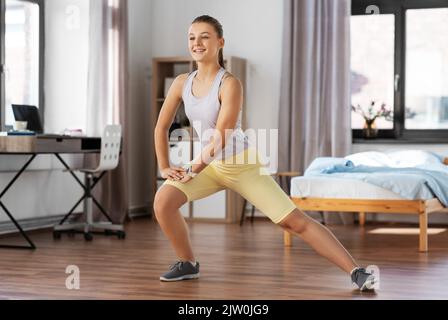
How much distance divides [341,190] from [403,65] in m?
2.34

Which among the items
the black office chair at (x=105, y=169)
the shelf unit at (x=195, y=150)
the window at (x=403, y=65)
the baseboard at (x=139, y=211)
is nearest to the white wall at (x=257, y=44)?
the shelf unit at (x=195, y=150)

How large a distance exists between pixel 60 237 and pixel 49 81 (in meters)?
1.50

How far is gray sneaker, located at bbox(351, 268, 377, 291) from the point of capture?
3820 mm

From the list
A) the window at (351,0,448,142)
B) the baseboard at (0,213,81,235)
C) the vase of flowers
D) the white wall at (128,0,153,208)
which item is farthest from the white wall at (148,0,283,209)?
the baseboard at (0,213,81,235)

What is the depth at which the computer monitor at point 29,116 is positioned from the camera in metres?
6.13

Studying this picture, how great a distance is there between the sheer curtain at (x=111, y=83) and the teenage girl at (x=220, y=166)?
11.2ft

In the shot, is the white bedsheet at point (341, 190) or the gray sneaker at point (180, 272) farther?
the white bedsheet at point (341, 190)

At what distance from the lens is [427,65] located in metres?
7.72

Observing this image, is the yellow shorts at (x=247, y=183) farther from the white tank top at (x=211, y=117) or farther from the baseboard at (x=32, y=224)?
the baseboard at (x=32, y=224)

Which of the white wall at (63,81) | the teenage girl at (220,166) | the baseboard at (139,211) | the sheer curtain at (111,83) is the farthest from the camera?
the baseboard at (139,211)

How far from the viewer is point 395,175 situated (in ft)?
18.7

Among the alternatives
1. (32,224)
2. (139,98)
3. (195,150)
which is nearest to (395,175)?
(195,150)
